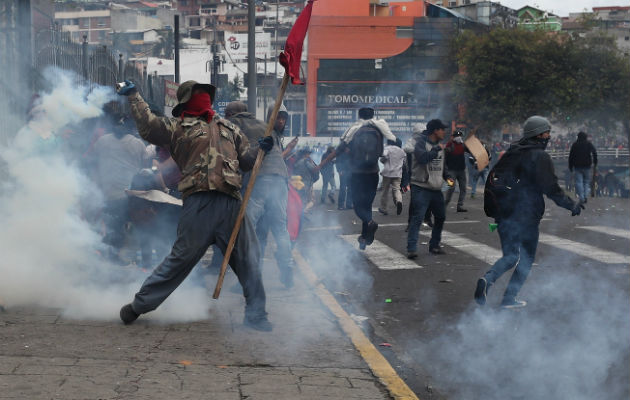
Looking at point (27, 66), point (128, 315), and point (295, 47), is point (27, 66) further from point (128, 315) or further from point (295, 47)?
point (128, 315)

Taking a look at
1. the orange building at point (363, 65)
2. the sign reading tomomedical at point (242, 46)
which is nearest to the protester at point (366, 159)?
the orange building at point (363, 65)

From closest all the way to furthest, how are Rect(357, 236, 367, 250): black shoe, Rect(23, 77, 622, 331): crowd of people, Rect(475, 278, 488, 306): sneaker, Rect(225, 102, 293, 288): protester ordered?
Rect(23, 77, 622, 331): crowd of people → Rect(475, 278, 488, 306): sneaker → Rect(225, 102, 293, 288): protester → Rect(357, 236, 367, 250): black shoe

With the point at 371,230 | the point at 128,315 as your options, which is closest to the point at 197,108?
the point at 128,315

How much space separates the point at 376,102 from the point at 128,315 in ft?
132

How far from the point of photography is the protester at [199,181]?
5.86 m

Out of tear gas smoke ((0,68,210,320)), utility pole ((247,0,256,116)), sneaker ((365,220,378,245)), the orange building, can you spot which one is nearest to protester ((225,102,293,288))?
tear gas smoke ((0,68,210,320))

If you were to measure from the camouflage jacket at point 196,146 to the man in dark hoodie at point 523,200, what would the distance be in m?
2.53

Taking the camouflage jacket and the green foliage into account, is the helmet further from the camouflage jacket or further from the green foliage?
the green foliage

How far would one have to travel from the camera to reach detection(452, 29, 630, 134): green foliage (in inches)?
1555

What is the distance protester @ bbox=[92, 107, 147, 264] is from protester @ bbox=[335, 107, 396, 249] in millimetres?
2825

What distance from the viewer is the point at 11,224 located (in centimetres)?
703

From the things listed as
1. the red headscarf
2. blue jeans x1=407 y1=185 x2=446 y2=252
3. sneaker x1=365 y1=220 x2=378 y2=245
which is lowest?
sneaker x1=365 y1=220 x2=378 y2=245

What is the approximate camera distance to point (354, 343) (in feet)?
19.7

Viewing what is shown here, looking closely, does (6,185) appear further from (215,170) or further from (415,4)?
(415,4)
